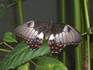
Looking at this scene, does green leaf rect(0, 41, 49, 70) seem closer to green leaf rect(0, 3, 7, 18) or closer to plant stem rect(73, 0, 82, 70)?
plant stem rect(73, 0, 82, 70)

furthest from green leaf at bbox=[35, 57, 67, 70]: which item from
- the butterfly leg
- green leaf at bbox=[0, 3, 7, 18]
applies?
green leaf at bbox=[0, 3, 7, 18]

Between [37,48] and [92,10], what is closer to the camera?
[37,48]

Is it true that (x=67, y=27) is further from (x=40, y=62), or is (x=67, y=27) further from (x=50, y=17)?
(x=50, y=17)

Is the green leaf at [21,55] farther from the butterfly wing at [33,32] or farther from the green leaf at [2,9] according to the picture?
the green leaf at [2,9]

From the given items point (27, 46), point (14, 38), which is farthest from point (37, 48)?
point (14, 38)

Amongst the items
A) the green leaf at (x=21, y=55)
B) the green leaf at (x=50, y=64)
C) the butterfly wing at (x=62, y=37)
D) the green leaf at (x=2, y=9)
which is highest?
the green leaf at (x=2, y=9)

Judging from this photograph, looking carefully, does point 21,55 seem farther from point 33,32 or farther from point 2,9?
point 2,9

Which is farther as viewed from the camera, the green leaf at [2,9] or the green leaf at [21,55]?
the green leaf at [2,9]

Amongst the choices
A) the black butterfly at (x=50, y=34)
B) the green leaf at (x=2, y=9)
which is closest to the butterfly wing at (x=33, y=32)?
the black butterfly at (x=50, y=34)
